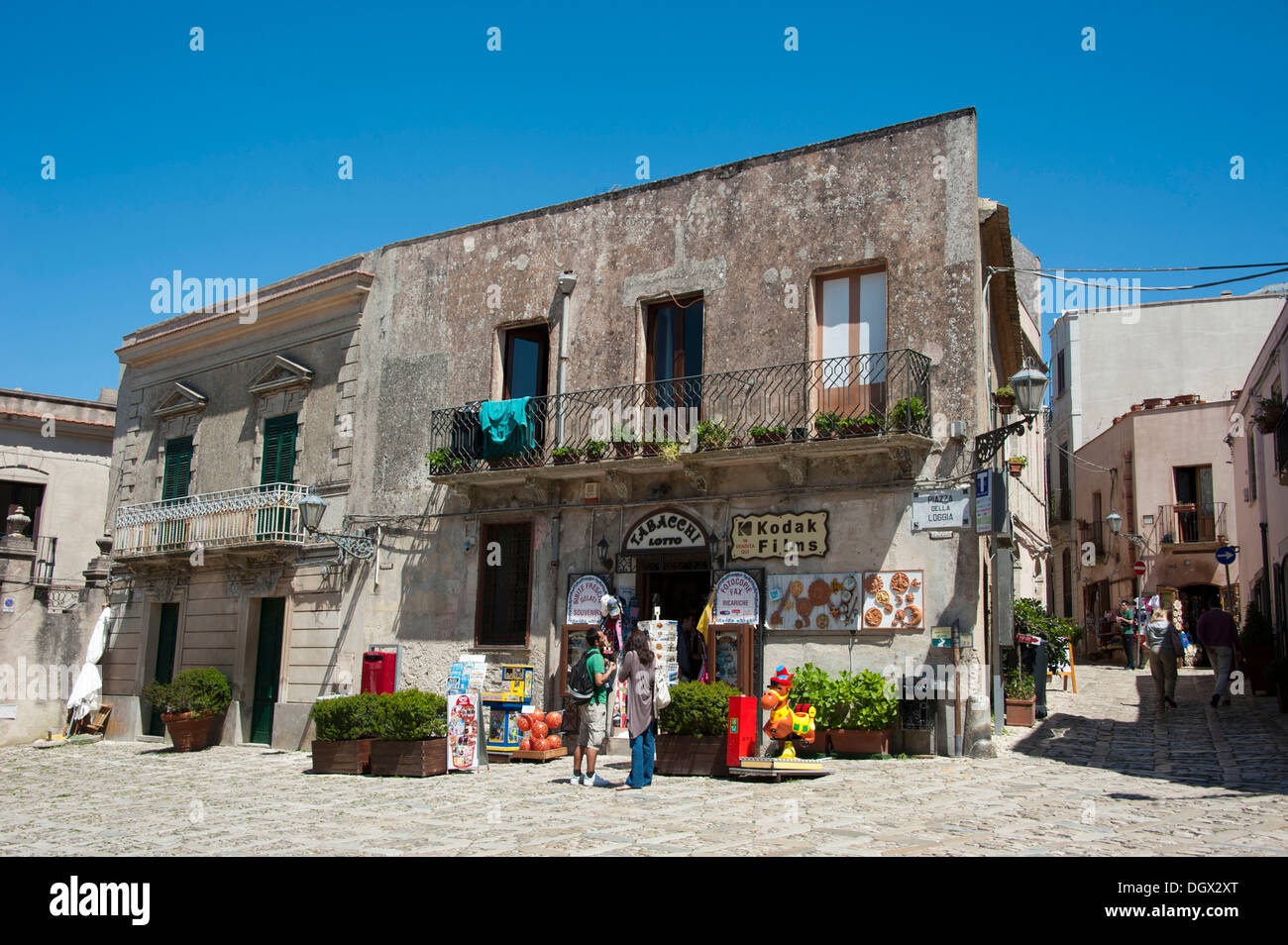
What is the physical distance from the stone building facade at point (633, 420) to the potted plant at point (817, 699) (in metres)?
0.49

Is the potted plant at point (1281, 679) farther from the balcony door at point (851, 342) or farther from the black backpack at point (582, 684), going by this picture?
the black backpack at point (582, 684)

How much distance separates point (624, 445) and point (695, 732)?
475 cm

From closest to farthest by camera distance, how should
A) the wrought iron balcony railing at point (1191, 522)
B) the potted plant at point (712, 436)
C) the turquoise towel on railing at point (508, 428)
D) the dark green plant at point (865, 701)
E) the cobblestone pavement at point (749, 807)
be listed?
the cobblestone pavement at point (749, 807) → the dark green plant at point (865, 701) → the potted plant at point (712, 436) → the turquoise towel on railing at point (508, 428) → the wrought iron balcony railing at point (1191, 522)

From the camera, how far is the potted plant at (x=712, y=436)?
14.4 meters

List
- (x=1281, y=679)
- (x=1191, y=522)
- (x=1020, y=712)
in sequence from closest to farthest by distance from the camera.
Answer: (x=1020, y=712) < (x=1281, y=679) < (x=1191, y=522)

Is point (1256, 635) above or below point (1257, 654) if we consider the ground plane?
above

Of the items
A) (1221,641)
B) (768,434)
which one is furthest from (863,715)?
(1221,641)

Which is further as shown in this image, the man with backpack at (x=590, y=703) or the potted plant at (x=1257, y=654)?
the potted plant at (x=1257, y=654)

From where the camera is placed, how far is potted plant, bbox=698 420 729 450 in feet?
47.2

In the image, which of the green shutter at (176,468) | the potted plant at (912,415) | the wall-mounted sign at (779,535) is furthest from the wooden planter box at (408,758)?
the green shutter at (176,468)

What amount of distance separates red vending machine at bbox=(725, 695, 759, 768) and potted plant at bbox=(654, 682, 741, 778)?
25 cm

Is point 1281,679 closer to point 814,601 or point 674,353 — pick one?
point 814,601

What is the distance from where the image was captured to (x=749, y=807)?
9.41 metres

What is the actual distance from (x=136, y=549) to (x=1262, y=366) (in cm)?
2208
